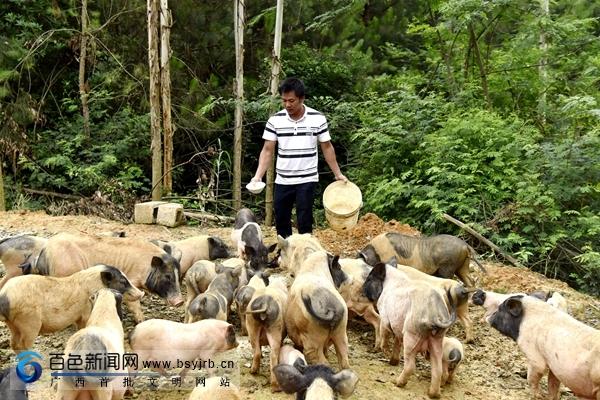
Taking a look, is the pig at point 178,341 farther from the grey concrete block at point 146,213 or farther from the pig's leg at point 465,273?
the grey concrete block at point 146,213

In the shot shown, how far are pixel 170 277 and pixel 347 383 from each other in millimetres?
2731

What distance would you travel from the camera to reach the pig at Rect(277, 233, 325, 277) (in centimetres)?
568

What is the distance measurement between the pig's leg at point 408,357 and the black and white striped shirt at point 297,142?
2432 mm

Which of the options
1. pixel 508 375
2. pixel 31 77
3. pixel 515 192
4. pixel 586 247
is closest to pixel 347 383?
pixel 508 375

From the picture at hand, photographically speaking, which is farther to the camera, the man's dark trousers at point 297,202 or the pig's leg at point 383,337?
the man's dark trousers at point 297,202

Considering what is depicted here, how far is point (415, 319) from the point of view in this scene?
4.57 meters

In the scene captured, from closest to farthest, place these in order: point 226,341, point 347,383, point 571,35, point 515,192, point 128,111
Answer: point 347,383, point 226,341, point 515,192, point 571,35, point 128,111

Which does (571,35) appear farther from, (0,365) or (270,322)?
(0,365)

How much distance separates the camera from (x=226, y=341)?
14.1ft

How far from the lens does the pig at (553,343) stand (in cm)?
426

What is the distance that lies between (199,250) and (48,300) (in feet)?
7.24

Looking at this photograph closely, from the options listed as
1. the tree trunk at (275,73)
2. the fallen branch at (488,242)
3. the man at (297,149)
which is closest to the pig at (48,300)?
the man at (297,149)

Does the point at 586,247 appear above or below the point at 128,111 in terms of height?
below

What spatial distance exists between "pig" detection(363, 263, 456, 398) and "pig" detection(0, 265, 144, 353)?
6.86ft
